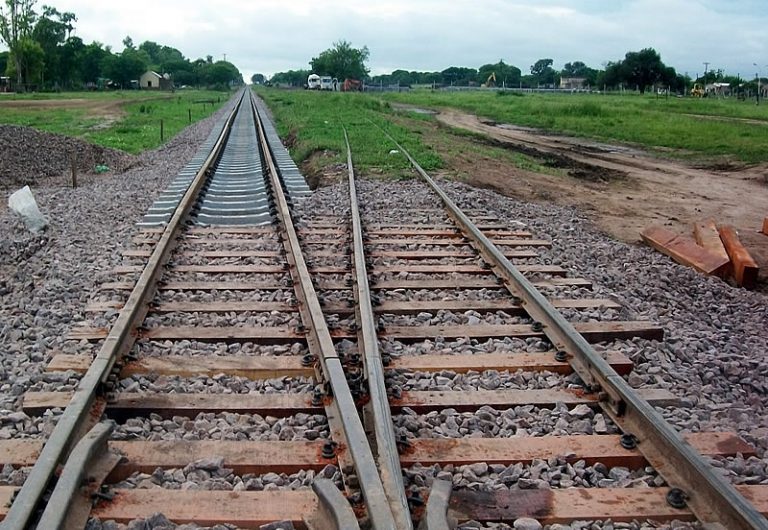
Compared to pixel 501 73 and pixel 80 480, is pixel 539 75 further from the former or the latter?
pixel 80 480

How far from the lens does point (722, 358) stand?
16.7ft

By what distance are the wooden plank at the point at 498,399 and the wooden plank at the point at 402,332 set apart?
899 mm

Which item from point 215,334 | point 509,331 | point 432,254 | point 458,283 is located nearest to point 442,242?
point 432,254

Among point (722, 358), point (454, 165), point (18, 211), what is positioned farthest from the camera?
point (454, 165)

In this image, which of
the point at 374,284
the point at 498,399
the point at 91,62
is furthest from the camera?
the point at 91,62

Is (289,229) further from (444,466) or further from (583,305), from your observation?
(444,466)

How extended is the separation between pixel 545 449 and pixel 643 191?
42.9 feet

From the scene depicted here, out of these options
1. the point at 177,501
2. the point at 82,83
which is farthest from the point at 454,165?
the point at 82,83

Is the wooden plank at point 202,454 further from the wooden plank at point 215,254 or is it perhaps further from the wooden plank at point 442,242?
the wooden plank at point 442,242

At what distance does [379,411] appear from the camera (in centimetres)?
361

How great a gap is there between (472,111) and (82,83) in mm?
93068

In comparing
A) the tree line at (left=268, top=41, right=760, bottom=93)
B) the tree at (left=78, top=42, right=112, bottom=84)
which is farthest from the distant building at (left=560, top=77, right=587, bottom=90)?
the tree at (left=78, top=42, right=112, bottom=84)

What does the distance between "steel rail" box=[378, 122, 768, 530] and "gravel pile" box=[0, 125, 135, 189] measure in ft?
44.7

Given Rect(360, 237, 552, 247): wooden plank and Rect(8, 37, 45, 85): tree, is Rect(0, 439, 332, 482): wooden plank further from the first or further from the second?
Rect(8, 37, 45, 85): tree
